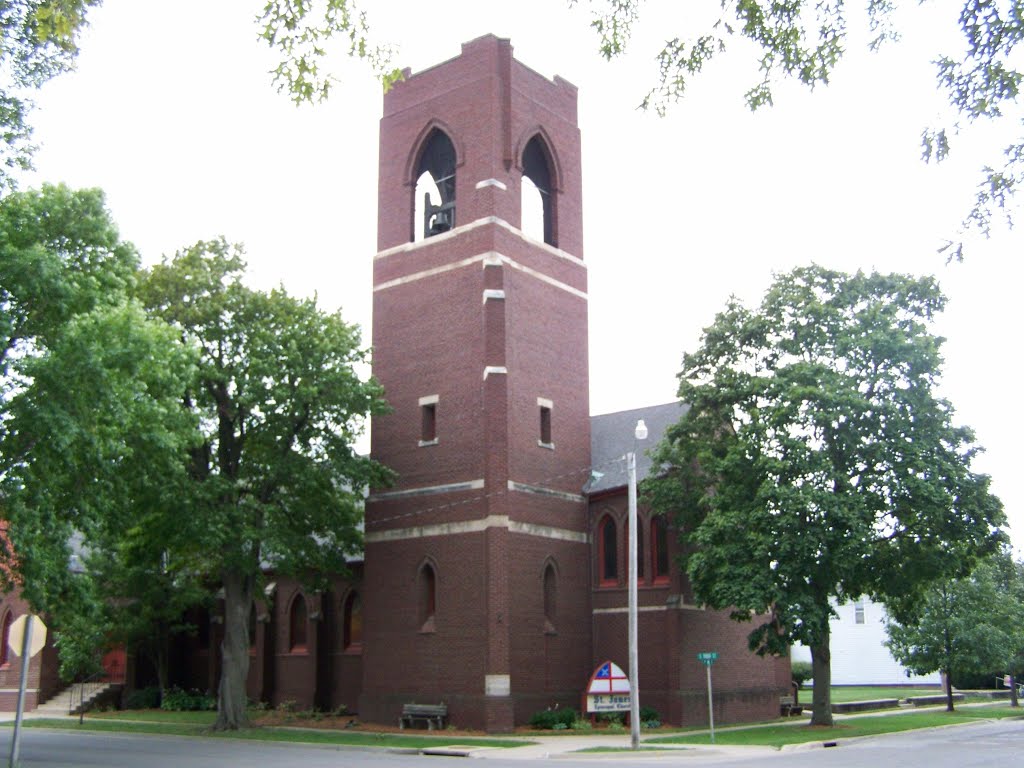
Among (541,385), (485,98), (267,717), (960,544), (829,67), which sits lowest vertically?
(267,717)

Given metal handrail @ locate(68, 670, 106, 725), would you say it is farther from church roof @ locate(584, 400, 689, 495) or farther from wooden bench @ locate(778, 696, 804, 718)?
wooden bench @ locate(778, 696, 804, 718)

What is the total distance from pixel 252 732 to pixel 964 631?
2575cm

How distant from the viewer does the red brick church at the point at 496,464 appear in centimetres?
3231

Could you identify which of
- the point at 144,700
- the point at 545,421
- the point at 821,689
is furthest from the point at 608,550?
the point at 144,700

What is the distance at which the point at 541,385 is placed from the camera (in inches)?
1374

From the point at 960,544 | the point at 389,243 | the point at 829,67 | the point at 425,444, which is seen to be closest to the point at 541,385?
the point at 425,444

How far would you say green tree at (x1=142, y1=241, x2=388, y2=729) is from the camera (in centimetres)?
3080

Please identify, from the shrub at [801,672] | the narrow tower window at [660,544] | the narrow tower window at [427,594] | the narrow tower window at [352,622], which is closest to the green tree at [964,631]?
the narrow tower window at [660,544]

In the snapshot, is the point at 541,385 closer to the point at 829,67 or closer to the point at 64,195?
the point at 64,195

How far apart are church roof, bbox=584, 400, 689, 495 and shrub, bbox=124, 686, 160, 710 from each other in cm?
2075

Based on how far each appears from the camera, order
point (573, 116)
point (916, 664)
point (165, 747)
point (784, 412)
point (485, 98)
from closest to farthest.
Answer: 1. point (165, 747)
2. point (784, 412)
3. point (485, 98)
4. point (573, 116)
5. point (916, 664)

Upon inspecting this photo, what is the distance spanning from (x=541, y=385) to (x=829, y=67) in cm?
2532

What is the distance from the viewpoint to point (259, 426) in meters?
31.9

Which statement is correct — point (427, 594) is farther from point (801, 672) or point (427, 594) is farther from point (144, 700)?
point (801, 672)
